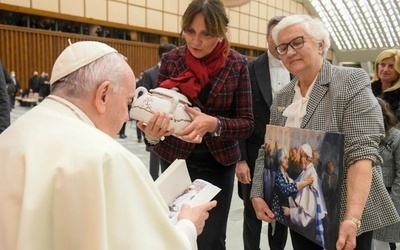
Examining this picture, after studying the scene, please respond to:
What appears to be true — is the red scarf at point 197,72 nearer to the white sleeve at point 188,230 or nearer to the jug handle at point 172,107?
the jug handle at point 172,107

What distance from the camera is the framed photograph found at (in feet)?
4.14

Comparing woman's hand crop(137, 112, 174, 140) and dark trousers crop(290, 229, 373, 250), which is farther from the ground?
woman's hand crop(137, 112, 174, 140)

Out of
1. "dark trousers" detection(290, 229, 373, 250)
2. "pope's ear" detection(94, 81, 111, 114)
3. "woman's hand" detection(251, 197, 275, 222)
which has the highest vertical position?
"pope's ear" detection(94, 81, 111, 114)

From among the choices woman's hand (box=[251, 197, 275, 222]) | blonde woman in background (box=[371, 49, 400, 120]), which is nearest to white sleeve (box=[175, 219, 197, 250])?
woman's hand (box=[251, 197, 275, 222])

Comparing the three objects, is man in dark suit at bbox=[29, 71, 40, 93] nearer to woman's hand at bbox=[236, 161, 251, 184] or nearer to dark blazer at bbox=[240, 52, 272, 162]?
dark blazer at bbox=[240, 52, 272, 162]

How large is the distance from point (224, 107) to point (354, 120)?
69 cm

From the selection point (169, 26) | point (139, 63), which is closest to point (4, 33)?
point (139, 63)

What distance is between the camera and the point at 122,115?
3.47ft

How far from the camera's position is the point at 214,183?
1880 mm

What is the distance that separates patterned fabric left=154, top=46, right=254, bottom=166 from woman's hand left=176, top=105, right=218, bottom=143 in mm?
125

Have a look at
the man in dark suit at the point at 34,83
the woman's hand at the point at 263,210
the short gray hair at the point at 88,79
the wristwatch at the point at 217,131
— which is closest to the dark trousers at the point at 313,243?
the woman's hand at the point at 263,210

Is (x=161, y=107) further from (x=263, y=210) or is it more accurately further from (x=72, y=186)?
(x=72, y=186)

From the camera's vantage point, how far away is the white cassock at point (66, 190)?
0.79 m

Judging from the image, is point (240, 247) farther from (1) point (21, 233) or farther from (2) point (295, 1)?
(2) point (295, 1)
